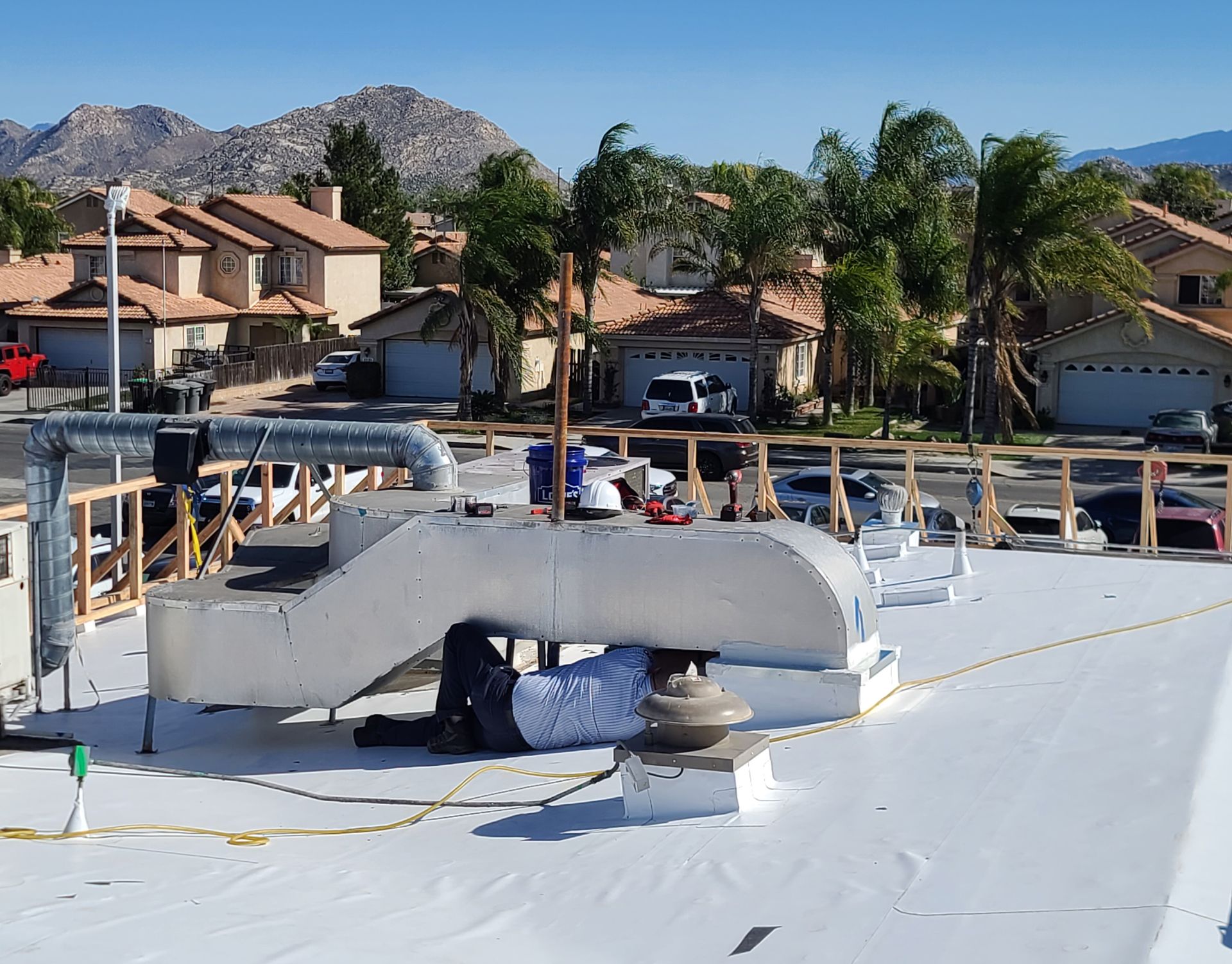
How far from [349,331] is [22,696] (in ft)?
158

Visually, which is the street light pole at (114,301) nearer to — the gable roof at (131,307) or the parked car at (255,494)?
the parked car at (255,494)

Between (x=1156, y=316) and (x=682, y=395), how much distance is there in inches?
541

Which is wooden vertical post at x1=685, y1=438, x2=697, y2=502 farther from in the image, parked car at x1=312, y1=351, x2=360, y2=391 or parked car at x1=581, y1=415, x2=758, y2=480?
parked car at x1=312, y1=351, x2=360, y2=391

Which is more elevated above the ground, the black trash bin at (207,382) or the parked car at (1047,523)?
the black trash bin at (207,382)

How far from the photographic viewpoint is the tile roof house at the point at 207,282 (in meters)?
52.2

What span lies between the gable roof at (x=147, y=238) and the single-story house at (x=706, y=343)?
666 inches

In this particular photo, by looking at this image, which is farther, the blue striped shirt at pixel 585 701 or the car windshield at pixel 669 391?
the car windshield at pixel 669 391

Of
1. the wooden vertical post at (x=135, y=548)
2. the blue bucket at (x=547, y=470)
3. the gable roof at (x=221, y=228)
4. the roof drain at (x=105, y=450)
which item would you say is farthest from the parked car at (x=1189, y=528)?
the gable roof at (x=221, y=228)

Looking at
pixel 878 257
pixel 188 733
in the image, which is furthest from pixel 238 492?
pixel 878 257

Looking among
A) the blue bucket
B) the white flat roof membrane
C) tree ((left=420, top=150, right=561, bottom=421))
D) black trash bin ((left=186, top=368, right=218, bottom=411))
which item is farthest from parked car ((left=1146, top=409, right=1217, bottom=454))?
the blue bucket

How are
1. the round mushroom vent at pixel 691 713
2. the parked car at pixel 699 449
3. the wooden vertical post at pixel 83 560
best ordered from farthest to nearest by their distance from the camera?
the parked car at pixel 699 449 < the wooden vertical post at pixel 83 560 < the round mushroom vent at pixel 691 713

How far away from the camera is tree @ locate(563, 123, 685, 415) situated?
41500 millimetres

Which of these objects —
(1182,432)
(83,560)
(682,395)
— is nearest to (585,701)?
(83,560)

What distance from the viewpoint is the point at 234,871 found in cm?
823
